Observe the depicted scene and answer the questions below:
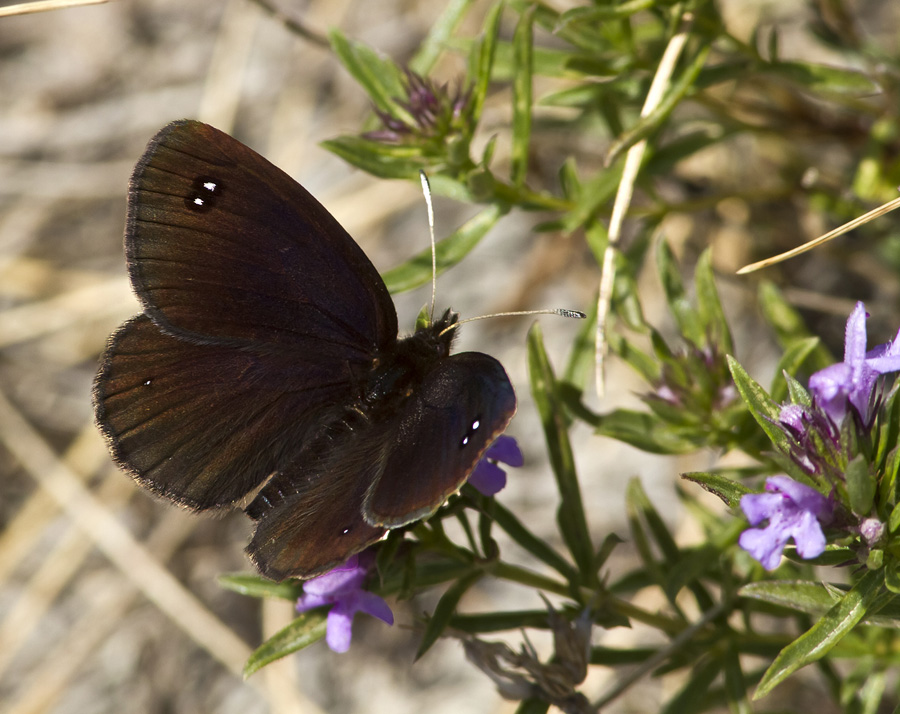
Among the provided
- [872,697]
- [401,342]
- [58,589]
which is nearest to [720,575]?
[872,697]

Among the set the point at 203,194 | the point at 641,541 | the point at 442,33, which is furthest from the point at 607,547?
the point at 442,33

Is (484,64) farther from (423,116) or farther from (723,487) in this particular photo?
(723,487)

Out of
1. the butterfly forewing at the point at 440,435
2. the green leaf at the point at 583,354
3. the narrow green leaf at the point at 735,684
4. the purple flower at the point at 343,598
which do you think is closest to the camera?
the butterfly forewing at the point at 440,435

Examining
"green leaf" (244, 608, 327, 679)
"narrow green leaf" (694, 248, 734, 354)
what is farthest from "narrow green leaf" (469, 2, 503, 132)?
"green leaf" (244, 608, 327, 679)

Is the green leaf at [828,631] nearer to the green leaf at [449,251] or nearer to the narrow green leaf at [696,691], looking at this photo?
the narrow green leaf at [696,691]

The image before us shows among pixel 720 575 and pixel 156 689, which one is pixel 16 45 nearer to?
pixel 156 689

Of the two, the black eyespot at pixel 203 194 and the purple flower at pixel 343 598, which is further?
the black eyespot at pixel 203 194

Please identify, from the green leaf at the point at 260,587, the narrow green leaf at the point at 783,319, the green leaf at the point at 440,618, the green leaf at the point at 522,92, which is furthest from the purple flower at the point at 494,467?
the narrow green leaf at the point at 783,319
